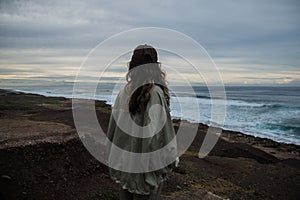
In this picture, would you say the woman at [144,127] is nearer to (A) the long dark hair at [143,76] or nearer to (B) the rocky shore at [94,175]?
(A) the long dark hair at [143,76]

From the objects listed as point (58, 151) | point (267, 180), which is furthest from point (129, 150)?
point (267, 180)

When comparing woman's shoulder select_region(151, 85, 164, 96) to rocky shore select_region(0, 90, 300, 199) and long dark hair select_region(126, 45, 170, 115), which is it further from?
rocky shore select_region(0, 90, 300, 199)

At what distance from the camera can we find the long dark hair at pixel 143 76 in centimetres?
234

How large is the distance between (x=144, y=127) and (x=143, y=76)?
38cm

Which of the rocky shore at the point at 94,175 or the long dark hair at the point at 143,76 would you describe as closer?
the long dark hair at the point at 143,76

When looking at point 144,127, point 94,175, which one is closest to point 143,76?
point 144,127

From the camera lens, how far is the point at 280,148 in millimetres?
14023

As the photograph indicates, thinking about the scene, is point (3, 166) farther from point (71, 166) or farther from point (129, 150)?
point (129, 150)

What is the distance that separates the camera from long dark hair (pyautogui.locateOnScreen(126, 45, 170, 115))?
7.69 feet

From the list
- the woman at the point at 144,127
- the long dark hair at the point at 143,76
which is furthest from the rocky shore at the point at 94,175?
the long dark hair at the point at 143,76

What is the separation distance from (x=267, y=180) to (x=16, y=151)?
624cm

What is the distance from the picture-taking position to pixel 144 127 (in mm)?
2387

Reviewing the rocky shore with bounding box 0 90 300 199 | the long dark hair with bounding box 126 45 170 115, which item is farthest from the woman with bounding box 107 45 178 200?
the rocky shore with bounding box 0 90 300 199

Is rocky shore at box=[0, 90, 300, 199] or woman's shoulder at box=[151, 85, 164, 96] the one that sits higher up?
woman's shoulder at box=[151, 85, 164, 96]
